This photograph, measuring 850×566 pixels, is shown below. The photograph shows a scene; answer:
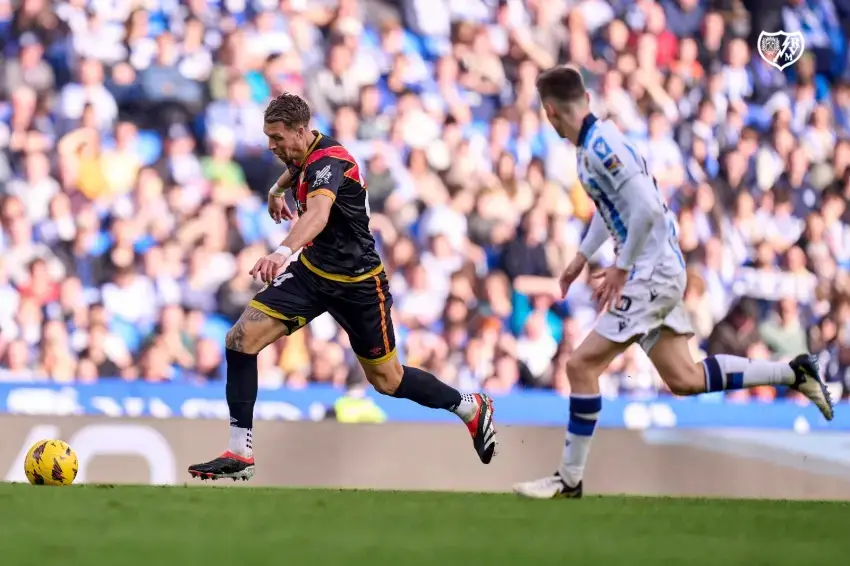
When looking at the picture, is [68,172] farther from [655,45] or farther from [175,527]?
[175,527]

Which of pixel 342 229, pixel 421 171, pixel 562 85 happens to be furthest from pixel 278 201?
pixel 421 171

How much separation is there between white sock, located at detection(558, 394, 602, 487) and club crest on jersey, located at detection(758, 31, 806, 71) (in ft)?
24.3

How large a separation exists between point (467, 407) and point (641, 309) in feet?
5.28

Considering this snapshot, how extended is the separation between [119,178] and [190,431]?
103 inches

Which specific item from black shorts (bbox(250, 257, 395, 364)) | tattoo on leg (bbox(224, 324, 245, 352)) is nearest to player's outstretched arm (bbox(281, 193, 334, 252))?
black shorts (bbox(250, 257, 395, 364))

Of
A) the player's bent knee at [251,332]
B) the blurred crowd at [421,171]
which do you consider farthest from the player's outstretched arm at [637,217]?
the blurred crowd at [421,171]

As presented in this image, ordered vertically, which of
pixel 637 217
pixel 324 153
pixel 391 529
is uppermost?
pixel 324 153

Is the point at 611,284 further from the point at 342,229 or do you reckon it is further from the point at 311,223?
the point at 342,229

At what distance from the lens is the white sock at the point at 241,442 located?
24.3 ft

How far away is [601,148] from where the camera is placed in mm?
6574

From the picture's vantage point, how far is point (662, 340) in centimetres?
695

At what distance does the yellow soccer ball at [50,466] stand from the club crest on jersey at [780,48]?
841cm

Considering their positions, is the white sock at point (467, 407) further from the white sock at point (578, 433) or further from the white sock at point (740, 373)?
the white sock at point (740, 373)

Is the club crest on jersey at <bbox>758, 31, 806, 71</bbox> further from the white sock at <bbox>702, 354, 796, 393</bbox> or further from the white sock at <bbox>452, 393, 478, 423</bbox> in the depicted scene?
the white sock at <bbox>702, 354, 796, 393</bbox>
